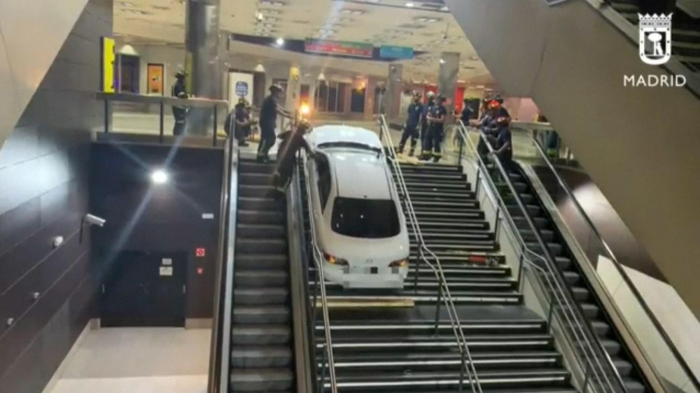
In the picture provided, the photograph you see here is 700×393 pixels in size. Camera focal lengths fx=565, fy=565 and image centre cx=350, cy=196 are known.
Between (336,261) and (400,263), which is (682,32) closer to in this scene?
(400,263)

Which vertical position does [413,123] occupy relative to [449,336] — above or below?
above

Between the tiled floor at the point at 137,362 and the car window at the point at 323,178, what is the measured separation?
3987mm

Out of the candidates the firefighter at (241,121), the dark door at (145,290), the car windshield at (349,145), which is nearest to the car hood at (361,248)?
the car windshield at (349,145)

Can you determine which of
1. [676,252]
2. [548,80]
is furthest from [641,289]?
[676,252]

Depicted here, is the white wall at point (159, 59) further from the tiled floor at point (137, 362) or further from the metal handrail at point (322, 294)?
the metal handrail at point (322, 294)

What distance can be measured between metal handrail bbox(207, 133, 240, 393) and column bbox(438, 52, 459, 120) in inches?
532

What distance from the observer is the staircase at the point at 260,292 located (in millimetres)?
7340

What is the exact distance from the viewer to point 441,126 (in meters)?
13.0

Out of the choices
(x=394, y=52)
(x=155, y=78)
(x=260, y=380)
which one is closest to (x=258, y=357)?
(x=260, y=380)

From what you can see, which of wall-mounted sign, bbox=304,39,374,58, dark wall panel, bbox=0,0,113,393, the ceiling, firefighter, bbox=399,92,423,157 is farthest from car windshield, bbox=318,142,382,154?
wall-mounted sign, bbox=304,39,374,58

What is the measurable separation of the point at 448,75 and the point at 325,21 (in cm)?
694

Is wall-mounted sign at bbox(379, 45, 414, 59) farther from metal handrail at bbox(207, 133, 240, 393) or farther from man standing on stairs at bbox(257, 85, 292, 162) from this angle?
metal handrail at bbox(207, 133, 240, 393)

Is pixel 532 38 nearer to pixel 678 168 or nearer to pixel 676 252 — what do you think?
pixel 678 168

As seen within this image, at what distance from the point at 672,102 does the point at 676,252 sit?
93 cm
